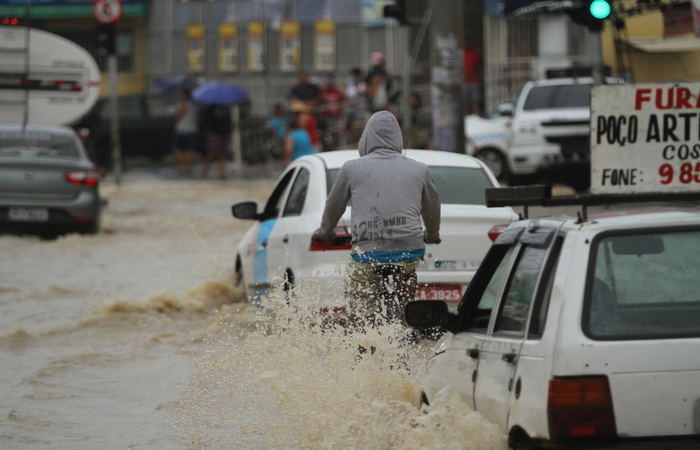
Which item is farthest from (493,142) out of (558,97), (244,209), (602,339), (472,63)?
(602,339)

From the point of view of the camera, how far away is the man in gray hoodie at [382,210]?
6.63m

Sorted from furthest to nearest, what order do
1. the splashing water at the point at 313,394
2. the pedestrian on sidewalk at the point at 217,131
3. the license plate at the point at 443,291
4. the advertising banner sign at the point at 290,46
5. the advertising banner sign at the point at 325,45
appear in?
1. the advertising banner sign at the point at 290,46
2. the advertising banner sign at the point at 325,45
3. the pedestrian on sidewalk at the point at 217,131
4. the license plate at the point at 443,291
5. the splashing water at the point at 313,394

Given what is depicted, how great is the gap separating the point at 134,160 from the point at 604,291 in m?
30.4

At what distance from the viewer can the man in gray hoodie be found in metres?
6.63

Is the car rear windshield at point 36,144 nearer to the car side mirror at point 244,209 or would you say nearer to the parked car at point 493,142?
the parked car at point 493,142

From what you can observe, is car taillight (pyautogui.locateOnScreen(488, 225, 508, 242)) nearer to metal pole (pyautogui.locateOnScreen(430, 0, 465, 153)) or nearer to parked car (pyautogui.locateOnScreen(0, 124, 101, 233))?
metal pole (pyautogui.locateOnScreen(430, 0, 465, 153))

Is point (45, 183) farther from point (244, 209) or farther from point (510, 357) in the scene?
point (510, 357)

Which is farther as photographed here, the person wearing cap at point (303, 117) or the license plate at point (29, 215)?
the person wearing cap at point (303, 117)

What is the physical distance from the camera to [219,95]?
93.1 feet

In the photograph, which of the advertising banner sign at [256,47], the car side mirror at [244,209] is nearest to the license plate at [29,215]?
the car side mirror at [244,209]

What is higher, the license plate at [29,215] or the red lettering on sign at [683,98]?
the red lettering on sign at [683,98]

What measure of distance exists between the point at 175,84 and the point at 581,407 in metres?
31.8

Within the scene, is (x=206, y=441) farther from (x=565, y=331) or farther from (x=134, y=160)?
(x=134, y=160)

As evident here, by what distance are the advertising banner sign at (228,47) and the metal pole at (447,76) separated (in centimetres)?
2362
